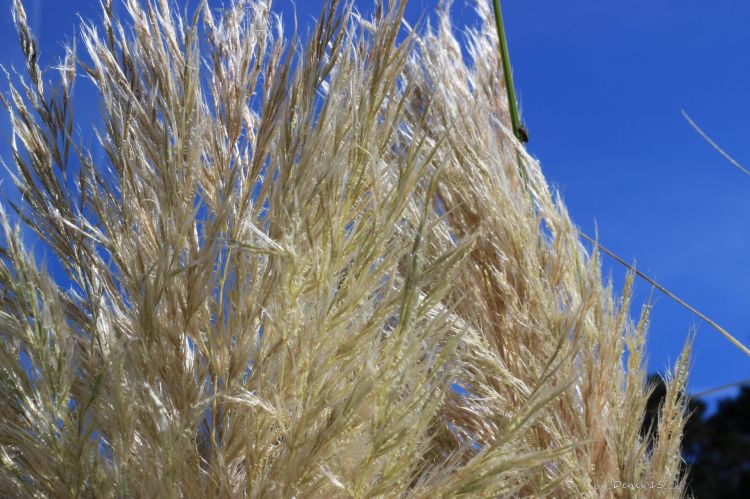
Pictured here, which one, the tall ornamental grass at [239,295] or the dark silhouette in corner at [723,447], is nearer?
the tall ornamental grass at [239,295]

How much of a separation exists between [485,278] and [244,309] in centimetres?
40

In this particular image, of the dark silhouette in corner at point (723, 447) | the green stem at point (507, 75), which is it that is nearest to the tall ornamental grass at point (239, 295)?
the green stem at point (507, 75)

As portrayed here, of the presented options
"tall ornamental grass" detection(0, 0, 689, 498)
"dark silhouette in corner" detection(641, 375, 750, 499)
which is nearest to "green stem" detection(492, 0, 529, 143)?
"tall ornamental grass" detection(0, 0, 689, 498)

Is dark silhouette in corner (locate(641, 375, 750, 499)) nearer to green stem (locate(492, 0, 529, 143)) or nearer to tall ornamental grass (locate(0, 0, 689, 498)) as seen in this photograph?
green stem (locate(492, 0, 529, 143))

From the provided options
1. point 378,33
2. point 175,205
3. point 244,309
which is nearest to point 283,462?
point 244,309

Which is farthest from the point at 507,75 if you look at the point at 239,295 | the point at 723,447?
the point at 723,447

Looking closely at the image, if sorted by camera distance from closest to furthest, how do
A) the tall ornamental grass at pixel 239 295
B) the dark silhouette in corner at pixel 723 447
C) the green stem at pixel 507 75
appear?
the tall ornamental grass at pixel 239 295 < the green stem at pixel 507 75 < the dark silhouette in corner at pixel 723 447

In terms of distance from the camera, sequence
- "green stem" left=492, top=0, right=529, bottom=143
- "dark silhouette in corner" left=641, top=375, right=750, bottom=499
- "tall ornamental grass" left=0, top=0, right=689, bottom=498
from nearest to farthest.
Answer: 1. "tall ornamental grass" left=0, top=0, right=689, bottom=498
2. "green stem" left=492, top=0, right=529, bottom=143
3. "dark silhouette in corner" left=641, top=375, right=750, bottom=499

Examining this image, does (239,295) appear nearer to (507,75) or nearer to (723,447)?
(507,75)

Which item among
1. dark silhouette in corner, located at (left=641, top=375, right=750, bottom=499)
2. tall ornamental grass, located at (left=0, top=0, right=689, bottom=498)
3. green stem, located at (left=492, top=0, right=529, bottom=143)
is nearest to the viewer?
tall ornamental grass, located at (left=0, top=0, right=689, bottom=498)

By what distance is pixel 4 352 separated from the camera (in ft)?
2.47

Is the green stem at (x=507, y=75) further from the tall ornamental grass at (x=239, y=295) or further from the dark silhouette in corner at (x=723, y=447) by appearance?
the dark silhouette in corner at (x=723, y=447)

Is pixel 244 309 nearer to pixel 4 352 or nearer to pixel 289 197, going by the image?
pixel 289 197

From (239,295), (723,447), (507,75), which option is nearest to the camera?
(239,295)
